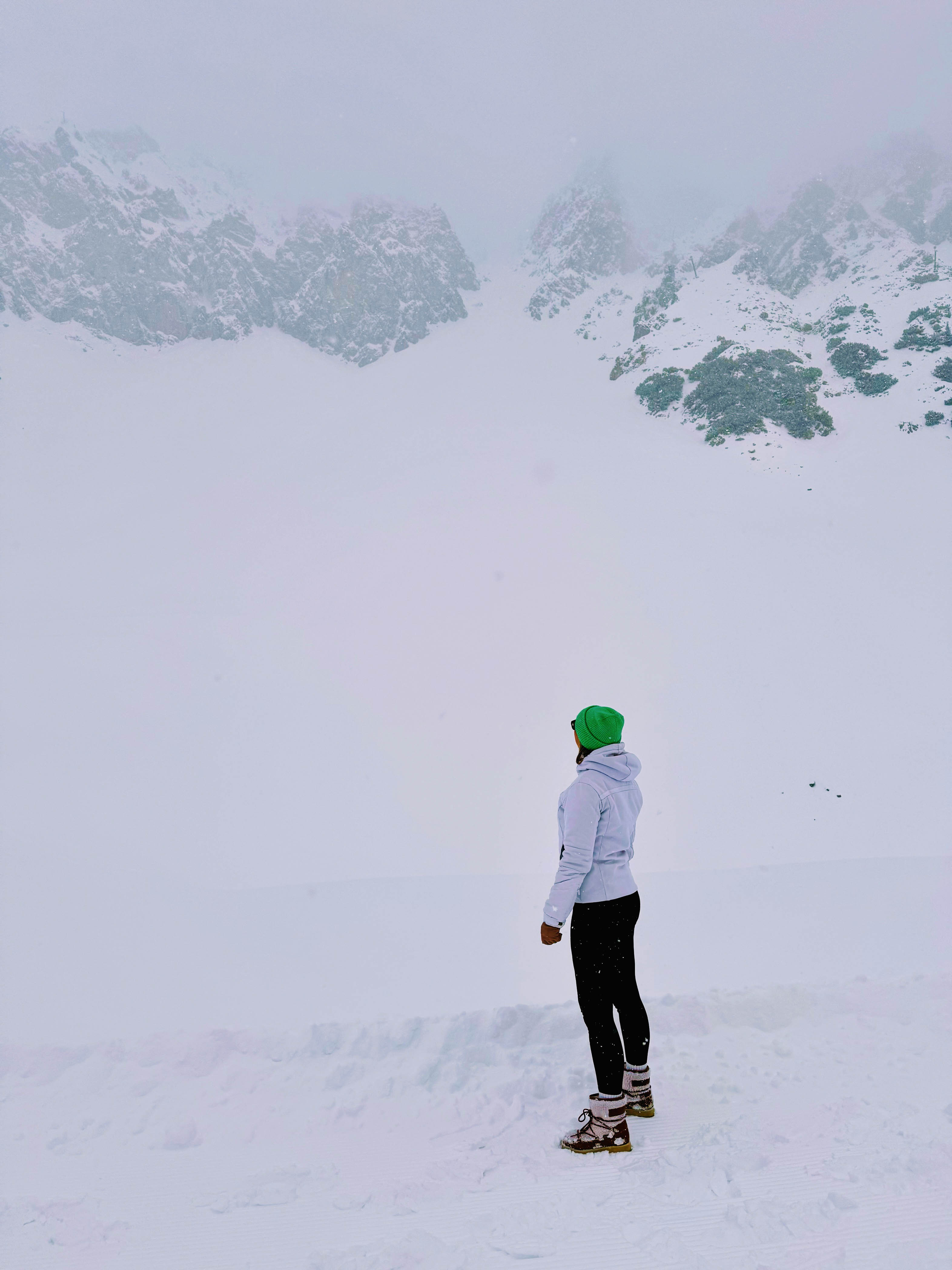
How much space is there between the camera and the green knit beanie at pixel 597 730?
3043mm

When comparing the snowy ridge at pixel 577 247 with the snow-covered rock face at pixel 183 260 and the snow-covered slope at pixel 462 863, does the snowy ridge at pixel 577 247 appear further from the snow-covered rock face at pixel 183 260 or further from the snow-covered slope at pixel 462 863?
the snow-covered slope at pixel 462 863

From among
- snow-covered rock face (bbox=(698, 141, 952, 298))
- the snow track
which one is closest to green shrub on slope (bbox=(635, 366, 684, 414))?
snow-covered rock face (bbox=(698, 141, 952, 298))

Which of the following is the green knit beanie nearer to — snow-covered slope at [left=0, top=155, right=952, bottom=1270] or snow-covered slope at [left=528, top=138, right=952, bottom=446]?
snow-covered slope at [left=0, top=155, right=952, bottom=1270]

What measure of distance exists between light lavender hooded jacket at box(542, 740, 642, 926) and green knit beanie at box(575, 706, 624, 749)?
28mm

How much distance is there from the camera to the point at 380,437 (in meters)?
37.1

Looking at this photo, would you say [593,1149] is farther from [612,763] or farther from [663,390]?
[663,390]

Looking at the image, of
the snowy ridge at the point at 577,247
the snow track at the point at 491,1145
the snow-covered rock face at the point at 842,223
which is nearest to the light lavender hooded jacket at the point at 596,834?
the snow track at the point at 491,1145

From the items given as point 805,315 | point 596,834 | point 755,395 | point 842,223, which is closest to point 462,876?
point 596,834

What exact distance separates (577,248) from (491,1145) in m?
73.9

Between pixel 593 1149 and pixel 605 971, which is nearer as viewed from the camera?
pixel 593 1149

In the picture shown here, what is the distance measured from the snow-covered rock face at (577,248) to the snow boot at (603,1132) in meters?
63.1

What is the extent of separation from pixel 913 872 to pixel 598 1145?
17.1ft

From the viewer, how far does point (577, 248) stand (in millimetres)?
63562

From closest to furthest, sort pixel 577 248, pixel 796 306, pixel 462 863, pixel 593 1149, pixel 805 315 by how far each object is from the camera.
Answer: pixel 593 1149 < pixel 462 863 < pixel 805 315 < pixel 796 306 < pixel 577 248
